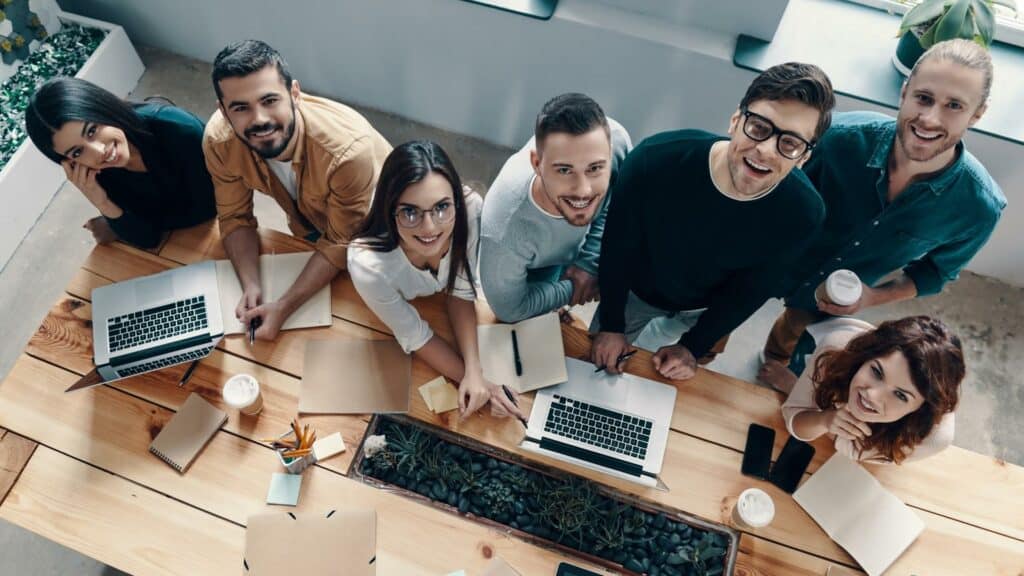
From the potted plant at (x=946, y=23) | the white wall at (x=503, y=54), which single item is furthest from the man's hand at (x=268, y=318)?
the potted plant at (x=946, y=23)

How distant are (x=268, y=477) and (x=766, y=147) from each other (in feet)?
4.45

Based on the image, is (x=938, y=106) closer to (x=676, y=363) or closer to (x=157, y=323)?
(x=676, y=363)

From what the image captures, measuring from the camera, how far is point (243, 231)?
183cm

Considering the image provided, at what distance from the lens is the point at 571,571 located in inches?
59.3

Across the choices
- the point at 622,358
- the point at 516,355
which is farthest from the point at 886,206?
the point at 516,355

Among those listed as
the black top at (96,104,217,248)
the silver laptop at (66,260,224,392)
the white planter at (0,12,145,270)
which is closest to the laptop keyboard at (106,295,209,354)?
the silver laptop at (66,260,224,392)

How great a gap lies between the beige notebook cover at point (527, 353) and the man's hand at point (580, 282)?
0.18m

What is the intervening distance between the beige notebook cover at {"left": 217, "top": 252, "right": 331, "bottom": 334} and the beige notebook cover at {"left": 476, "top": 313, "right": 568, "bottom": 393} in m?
0.44

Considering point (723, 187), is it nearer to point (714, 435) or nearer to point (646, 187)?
point (646, 187)

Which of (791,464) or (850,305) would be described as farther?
(850,305)

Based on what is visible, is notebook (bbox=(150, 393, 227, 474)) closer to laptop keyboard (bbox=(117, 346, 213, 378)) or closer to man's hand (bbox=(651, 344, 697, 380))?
laptop keyboard (bbox=(117, 346, 213, 378))

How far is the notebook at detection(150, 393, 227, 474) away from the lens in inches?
61.9

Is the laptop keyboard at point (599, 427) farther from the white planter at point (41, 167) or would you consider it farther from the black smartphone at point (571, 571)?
the white planter at point (41, 167)

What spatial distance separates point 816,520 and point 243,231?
66.0 inches
